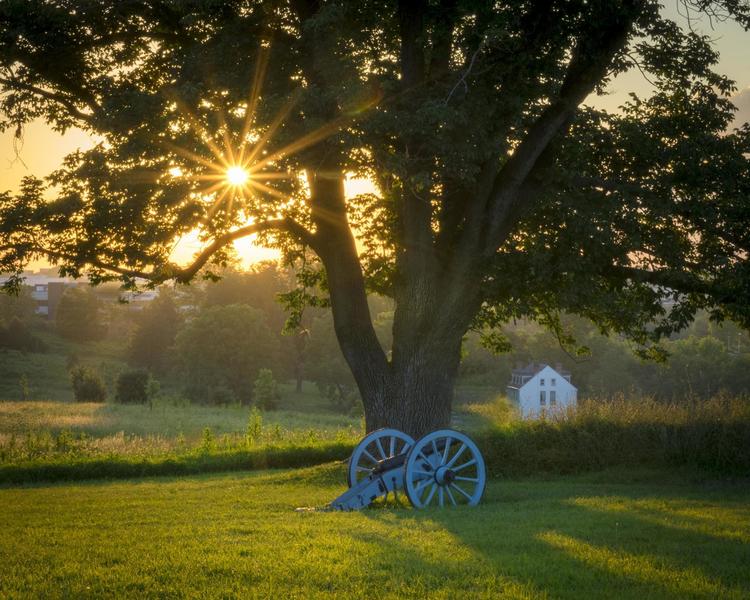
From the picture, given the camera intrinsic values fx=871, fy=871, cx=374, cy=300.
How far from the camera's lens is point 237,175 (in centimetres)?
1441

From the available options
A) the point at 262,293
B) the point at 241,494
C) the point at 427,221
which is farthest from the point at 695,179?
the point at 262,293

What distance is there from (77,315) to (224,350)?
Answer: 32.3m

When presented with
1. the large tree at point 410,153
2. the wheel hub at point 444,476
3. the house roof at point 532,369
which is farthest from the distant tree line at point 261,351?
the wheel hub at point 444,476

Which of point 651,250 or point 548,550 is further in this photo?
point 651,250

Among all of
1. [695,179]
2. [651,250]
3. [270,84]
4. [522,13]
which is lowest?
[651,250]

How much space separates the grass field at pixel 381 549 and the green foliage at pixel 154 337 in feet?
245

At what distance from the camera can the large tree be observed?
14.3 meters

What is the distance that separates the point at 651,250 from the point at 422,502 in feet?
24.2

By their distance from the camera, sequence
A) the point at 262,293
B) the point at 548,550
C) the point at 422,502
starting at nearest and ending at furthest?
the point at 548,550, the point at 422,502, the point at 262,293

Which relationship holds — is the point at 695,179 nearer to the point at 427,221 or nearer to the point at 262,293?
the point at 427,221

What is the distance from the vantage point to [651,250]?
16219 mm

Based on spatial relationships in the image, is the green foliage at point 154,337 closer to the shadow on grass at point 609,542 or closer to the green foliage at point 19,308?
the green foliage at point 19,308

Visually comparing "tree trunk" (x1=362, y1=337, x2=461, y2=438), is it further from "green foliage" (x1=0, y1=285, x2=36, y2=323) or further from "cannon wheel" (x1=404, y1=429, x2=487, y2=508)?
"green foliage" (x1=0, y1=285, x2=36, y2=323)

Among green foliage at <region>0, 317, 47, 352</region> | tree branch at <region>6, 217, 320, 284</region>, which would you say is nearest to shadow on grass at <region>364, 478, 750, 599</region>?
tree branch at <region>6, 217, 320, 284</region>
